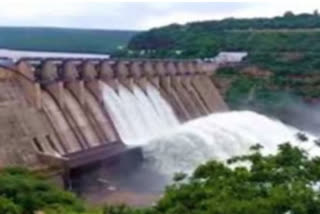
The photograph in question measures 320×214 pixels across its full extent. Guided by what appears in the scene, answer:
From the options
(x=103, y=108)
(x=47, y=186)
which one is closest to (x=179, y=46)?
(x=103, y=108)

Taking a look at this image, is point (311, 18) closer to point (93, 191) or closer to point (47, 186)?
point (93, 191)

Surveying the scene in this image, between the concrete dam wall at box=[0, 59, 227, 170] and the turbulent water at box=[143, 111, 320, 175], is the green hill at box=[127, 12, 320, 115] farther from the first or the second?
the concrete dam wall at box=[0, 59, 227, 170]

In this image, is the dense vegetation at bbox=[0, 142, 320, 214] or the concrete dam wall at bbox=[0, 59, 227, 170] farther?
the concrete dam wall at bbox=[0, 59, 227, 170]

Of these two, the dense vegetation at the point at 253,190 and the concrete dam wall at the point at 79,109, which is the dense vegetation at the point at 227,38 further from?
the dense vegetation at the point at 253,190

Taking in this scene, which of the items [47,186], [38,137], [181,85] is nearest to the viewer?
[47,186]

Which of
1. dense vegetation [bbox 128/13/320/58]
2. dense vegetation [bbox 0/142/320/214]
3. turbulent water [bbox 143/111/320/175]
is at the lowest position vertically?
turbulent water [bbox 143/111/320/175]

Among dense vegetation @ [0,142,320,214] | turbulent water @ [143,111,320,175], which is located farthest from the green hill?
dense vegetation @ [0,142,320,214]
